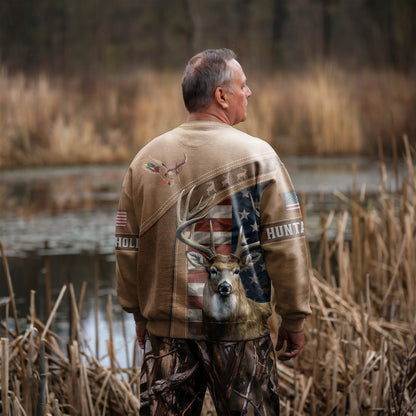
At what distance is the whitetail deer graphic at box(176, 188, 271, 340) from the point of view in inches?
54.8

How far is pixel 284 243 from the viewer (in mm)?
1390

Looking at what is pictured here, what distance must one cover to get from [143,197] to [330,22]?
1295 cm

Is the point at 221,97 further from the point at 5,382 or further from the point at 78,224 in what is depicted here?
the point at 78,224

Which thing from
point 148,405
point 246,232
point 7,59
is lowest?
point 148,405

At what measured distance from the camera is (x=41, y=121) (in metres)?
9.41

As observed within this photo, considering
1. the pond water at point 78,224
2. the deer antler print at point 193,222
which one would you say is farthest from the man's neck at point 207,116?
the pond water at point 78,224

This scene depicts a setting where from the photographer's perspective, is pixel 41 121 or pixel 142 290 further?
pixel 41 121

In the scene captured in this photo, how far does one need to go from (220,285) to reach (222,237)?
0.10 metres

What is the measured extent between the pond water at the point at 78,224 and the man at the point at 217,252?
792mm

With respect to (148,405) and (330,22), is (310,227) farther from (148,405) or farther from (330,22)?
(330,22)

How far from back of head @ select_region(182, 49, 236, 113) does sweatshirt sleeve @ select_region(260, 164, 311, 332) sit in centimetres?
21

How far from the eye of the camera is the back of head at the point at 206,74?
1.42 m

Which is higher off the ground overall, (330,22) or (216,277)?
(330,22)

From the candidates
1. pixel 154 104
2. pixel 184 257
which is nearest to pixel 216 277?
pixel 184 257
